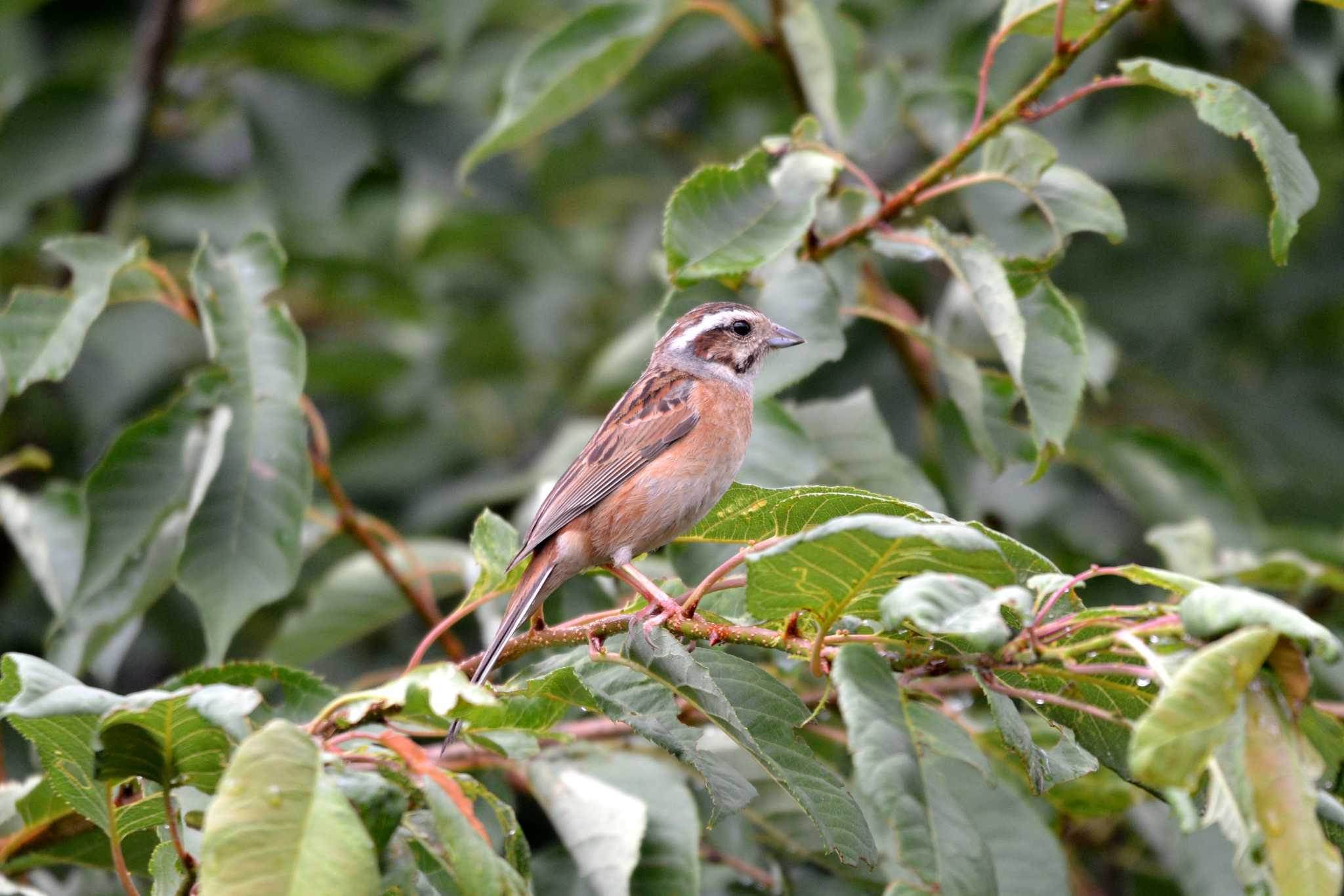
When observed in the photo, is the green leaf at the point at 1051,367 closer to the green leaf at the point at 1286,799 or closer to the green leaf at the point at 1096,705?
the green leaf at the point at 1096,705

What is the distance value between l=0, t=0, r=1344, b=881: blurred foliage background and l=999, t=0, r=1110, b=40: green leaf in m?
1.36

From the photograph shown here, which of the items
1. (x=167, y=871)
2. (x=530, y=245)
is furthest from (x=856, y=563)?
(x=530, y=245)

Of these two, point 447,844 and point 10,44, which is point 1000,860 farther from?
point 10,44

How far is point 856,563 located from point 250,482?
7.16ft

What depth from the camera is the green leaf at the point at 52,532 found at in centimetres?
422

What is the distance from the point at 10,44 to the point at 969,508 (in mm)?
5346

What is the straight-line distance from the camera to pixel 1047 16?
12.0ft

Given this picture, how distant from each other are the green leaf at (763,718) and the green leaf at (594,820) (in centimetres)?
80

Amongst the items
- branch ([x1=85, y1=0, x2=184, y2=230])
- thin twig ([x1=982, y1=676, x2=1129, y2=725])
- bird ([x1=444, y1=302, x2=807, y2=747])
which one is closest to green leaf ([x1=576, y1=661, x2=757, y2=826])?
thin twig ([x1=982, y1=676, x2=1129, y2=725])

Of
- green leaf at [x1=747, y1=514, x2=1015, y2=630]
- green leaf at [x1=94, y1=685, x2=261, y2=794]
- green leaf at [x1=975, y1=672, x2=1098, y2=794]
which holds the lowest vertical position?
green leaf at [x1=975, y1=672, x2=1098, y2=794]

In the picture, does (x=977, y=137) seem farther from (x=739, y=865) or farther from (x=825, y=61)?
(x=739, y=865)

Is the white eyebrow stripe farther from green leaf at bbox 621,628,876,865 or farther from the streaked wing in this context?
green leaf at bbox 621,628,876,865

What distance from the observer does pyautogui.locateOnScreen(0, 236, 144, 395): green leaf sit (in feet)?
12.3

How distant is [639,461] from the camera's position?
4.46 metres
